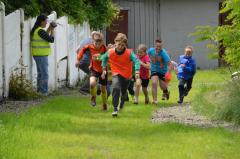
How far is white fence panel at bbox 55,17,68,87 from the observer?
64.7ft

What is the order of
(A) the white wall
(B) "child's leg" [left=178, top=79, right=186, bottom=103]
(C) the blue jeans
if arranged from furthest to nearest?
(A) the white wall
(B) "child's leg" [left=178, top=79, right=186, bottom=103]
(C) the blue jeans

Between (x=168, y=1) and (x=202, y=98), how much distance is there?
1794 centimetres

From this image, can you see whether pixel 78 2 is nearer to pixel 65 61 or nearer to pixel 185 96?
pixel 65 61

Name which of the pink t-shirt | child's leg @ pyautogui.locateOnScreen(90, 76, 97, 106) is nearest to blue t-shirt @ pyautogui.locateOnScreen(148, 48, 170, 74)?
the pink t-shirt

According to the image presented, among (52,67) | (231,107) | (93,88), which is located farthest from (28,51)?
(231,107)

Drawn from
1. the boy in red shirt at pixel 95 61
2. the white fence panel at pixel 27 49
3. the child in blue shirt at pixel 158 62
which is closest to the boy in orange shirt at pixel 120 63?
the boy in red shirt at pixel 95 61

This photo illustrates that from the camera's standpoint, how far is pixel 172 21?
109 ft

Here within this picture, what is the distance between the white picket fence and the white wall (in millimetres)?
10714

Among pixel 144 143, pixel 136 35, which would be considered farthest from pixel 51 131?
pixel 136 35

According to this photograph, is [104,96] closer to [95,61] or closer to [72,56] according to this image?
[95,61]

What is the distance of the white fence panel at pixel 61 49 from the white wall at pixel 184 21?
12.6m

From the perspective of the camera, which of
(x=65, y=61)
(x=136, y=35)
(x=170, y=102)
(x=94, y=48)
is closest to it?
(x=94, y=48)

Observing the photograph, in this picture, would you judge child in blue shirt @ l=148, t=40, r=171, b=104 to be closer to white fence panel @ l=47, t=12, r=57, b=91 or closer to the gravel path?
the gravel path

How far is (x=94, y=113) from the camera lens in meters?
14.0
